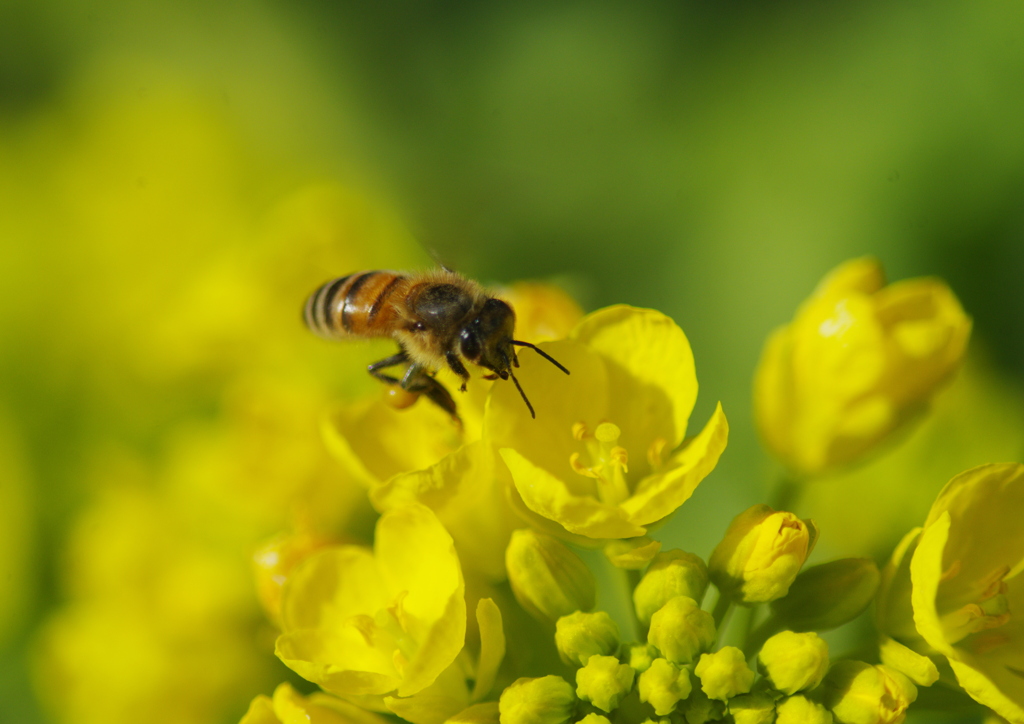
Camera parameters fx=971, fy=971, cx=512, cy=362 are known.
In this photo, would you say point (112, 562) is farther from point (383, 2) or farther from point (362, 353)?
point (383, 2)

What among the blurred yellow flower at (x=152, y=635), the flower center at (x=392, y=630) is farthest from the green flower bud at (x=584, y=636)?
the blurred yellow flower at (x=152, y=635)

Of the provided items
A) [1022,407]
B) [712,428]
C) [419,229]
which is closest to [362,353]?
[419,229]

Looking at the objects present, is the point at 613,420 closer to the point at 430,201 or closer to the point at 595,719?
the point at 595,719

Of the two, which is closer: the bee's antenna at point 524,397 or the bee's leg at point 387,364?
the bee's antenna at point 524,397

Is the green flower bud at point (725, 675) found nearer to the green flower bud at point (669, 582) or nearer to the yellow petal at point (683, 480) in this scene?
the green flower bud at point (669, 582)

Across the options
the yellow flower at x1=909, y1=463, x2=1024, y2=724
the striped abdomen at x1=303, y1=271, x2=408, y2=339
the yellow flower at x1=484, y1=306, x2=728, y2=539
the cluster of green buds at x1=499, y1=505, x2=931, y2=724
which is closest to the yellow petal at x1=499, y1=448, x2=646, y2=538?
the yellow flower at x1=484, y1=306, x2=728, y2=539

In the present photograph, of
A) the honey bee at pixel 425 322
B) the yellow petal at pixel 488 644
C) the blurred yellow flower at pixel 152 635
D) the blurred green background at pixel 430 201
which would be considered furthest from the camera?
the blurred green background at pixel 430 201

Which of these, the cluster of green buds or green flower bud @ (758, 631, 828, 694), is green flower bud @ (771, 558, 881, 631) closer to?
the cluster of green buds

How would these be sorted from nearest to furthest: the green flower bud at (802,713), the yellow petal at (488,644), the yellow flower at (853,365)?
the green flower bud at (802,713) → the yellow petal at (488,644) → the yellow flower at (853,365)
